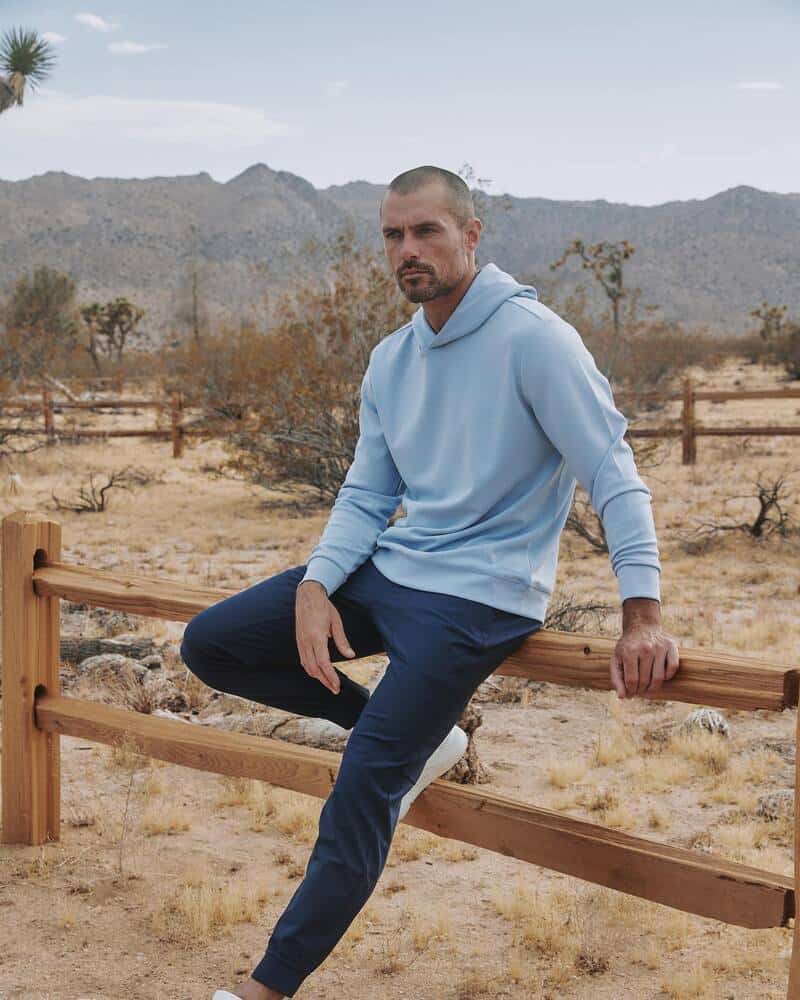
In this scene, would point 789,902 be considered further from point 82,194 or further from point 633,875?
A: point 82,194

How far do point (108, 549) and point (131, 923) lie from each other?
6684 mm

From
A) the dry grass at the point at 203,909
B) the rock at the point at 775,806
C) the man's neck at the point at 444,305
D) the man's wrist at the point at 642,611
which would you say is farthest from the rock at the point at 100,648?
the man's wrist at the point at 642,611

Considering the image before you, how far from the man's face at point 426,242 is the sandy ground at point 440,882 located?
1730mm

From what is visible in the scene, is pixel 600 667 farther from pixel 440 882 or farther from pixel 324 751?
pixel 440 882

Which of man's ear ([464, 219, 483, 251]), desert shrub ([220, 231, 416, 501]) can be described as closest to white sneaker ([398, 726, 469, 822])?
man's ear ([464, 219, 483, 251])

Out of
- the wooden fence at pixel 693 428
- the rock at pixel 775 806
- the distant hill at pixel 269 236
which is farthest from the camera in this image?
the distant hill at pixel 269 236

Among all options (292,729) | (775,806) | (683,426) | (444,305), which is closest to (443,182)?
(444,305)

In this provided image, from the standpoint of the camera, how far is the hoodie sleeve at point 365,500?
108 inches

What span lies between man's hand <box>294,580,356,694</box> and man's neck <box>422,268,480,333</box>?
658 millimetres

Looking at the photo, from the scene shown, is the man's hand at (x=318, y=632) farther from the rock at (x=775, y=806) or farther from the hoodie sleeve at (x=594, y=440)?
the rock at (x=775, y=806)

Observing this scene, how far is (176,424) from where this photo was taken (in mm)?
16062

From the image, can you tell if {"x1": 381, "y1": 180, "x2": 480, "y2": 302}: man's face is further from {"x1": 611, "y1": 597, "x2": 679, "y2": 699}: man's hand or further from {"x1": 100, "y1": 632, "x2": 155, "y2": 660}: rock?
{"x1": 100, "y1": 632, "x2": 155, "y2": 660}: rock

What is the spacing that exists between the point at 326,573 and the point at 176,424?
1376 cm

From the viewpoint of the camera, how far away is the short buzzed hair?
2658mm
